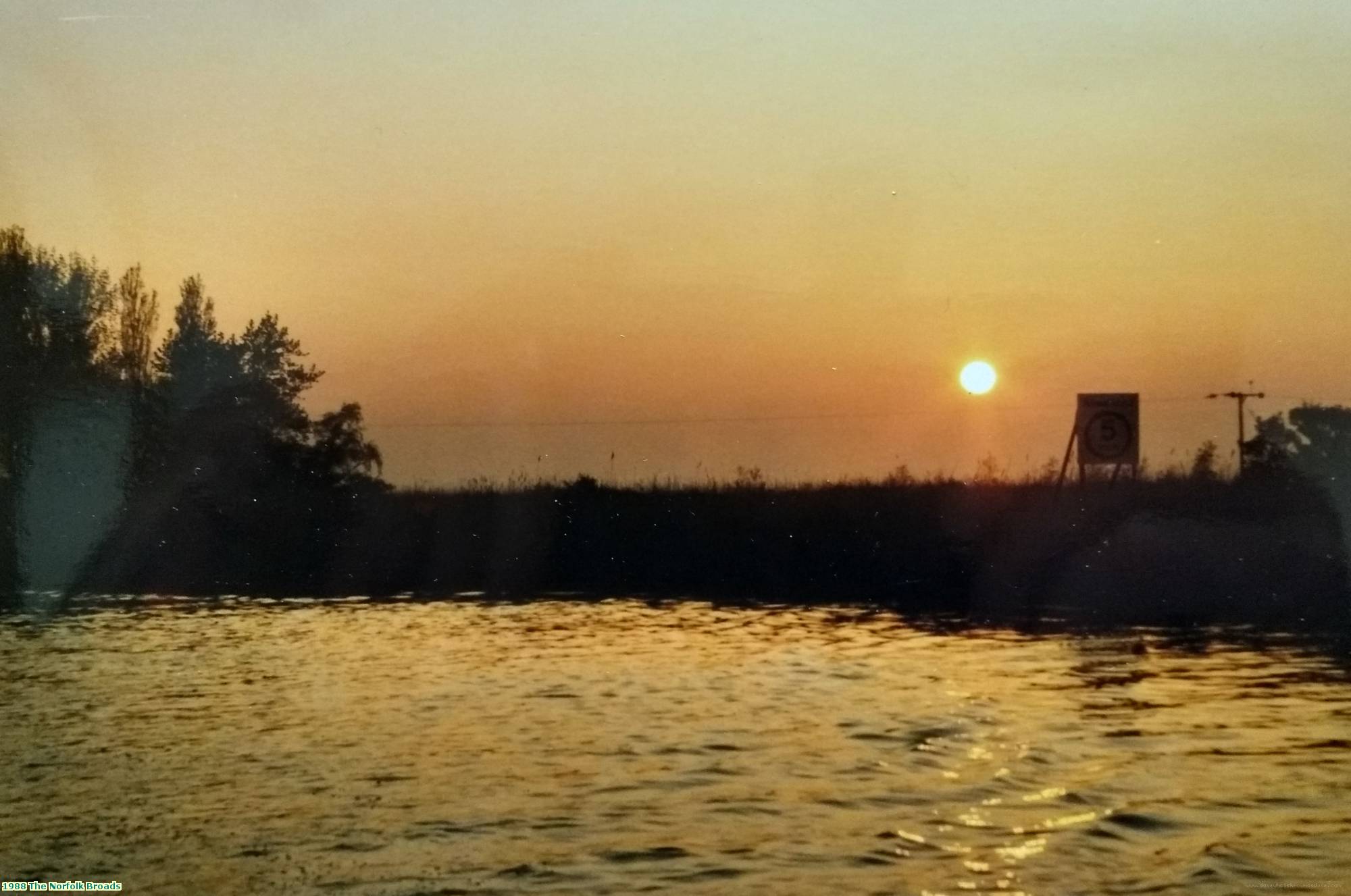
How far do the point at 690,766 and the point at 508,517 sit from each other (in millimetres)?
31255

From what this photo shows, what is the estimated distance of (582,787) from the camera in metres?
12.8

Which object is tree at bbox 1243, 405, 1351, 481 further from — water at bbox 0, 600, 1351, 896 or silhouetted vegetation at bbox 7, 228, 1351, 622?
water at bbox 0, 600, 1351, 896

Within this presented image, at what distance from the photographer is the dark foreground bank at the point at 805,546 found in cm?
2873

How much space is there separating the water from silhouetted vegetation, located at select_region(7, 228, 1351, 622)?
6.91 metres

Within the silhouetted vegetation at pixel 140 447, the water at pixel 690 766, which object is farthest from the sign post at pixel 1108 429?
the silhouetted vegetation at pixel 140 447

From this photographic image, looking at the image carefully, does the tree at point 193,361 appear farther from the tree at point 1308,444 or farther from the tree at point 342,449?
the tree at point 1308,444

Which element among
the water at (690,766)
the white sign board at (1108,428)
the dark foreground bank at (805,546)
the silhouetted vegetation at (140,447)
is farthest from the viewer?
the silhouetted vegetation at (140,447)

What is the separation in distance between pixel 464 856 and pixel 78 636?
16.7m

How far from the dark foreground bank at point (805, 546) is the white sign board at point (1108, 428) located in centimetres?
75

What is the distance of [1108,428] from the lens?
111ft

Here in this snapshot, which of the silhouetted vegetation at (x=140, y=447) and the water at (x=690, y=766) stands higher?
the silhouetted vegetation at (x=140, y=447)

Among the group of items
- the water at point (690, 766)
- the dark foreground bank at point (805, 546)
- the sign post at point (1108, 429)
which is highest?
the sign post at point (1108, 429)

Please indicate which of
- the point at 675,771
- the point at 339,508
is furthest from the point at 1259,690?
the point at 339,508

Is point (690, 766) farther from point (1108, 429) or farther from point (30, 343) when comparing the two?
point (30, 343)
